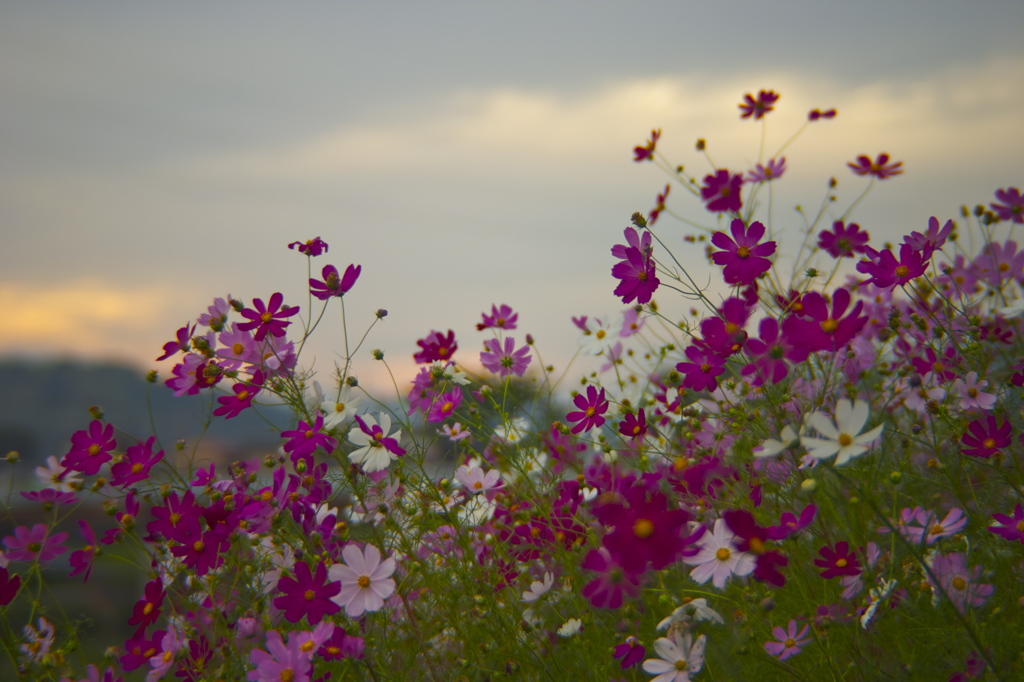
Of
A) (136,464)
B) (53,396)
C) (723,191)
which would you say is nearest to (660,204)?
(723,191)

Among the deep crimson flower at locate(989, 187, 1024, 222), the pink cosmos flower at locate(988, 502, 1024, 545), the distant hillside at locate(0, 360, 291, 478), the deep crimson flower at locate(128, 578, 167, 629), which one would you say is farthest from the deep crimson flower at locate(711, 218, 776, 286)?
the distant hillside at locate(0, 360, 291, 478)

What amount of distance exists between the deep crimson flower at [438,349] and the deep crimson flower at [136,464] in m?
0.53

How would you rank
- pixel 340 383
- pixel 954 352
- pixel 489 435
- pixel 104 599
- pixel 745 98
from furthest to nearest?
1. pixel 104 599
2. pixel 745 98
3. pixel 489 435
4. pixel 954 352
5. pixel 340 383

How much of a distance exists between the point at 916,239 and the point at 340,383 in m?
1.11

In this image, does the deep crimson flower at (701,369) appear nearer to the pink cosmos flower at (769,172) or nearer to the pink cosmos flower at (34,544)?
the pink cosmos flower at (769,172)

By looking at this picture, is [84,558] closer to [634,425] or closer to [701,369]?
[634,425]

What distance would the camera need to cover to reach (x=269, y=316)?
120 cm

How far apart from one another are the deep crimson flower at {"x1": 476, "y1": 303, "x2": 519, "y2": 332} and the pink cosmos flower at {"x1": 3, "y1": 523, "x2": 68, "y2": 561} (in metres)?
1.02

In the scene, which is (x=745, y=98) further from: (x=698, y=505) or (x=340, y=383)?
(x=340, y=383)

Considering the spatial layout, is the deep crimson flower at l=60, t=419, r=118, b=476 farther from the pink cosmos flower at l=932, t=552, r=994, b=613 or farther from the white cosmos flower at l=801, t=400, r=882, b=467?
the pink cosmos flower at l=932, t=552, r=994, b=613

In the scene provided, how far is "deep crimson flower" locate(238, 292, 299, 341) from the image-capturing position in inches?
47.3

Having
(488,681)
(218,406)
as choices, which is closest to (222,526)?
(218,406)

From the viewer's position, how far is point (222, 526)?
46.4 inches

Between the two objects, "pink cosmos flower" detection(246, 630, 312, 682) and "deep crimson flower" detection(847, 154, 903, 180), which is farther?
"deep crimson flower" detection(847, 154, 903, 180)
